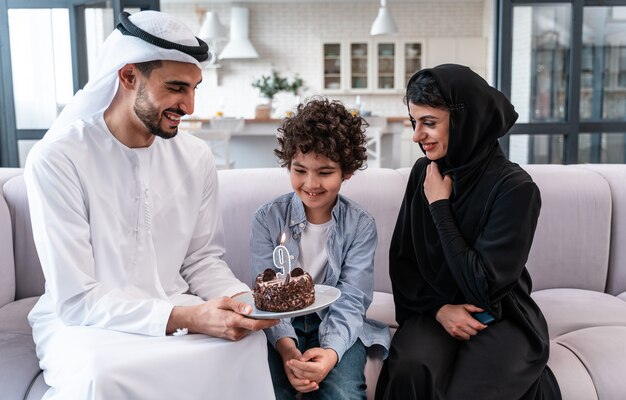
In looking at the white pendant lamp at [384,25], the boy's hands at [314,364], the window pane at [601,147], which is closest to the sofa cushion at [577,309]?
the boy's hands at [314,364]

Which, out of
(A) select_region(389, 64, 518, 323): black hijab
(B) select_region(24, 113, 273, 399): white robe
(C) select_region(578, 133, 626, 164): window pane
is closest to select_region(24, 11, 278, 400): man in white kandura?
(B) select_region(24, 113, 273, 399): white robe

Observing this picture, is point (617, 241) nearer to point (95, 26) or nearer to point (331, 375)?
point (331, 375)

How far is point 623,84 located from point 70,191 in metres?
3.66

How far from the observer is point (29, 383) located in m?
1.92

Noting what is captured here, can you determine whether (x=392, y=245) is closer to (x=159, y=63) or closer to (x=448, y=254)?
(x=448, y=254)

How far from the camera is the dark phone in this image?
199 cm

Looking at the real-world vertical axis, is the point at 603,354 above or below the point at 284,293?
below

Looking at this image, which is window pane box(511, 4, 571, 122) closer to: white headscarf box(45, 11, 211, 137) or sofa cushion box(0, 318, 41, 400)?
white headscarf box(45, 11, 211, 137)

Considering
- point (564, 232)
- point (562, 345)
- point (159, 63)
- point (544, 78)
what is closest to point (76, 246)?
point (159, 63)

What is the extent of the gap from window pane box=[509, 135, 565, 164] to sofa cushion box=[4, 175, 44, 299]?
9.79 feet

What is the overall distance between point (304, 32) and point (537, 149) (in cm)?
880

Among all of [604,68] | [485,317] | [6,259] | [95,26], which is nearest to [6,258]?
[6,259]

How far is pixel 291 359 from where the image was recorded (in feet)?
6.14

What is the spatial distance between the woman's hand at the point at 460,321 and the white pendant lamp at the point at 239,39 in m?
10.7
